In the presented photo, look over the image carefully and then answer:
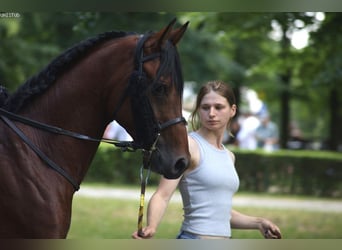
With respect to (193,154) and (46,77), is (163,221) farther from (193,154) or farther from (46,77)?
(46,77)

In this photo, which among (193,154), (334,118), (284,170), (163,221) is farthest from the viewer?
(334,118)

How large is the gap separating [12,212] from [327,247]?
6.01 feet

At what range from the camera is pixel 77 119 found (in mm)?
3941

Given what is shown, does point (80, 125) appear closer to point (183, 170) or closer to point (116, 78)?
point (116, 78)

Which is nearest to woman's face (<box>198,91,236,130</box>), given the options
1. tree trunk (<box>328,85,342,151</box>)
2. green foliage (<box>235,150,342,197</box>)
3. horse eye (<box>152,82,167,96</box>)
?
horse eye (<box>152,82,167,96</box>)

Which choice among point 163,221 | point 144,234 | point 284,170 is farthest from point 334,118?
point 144,234

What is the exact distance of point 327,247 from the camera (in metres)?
3.70

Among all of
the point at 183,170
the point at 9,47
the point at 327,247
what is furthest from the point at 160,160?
the point at 9,47

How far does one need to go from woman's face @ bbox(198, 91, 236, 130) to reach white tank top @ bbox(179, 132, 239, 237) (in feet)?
0.64

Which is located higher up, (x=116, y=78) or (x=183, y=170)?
(x=116, y=78)

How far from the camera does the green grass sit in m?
9.67

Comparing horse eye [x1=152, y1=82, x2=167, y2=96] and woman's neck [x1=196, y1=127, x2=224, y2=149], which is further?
woman's neck [x1=196, y1=127, x2=224, y2=149]

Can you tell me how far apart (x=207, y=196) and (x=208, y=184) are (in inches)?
3.1

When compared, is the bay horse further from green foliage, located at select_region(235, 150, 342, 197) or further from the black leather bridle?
green foliage, located at select_region(235, 150, 342, 197)
